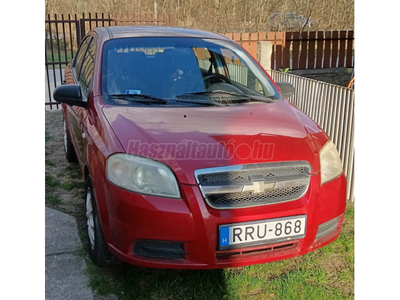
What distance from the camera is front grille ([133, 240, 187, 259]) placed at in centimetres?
222

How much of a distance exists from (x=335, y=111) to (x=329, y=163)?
1.84 m

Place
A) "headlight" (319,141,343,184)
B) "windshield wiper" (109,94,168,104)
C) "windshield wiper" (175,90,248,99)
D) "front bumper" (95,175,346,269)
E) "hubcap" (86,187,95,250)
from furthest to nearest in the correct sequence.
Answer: "windshield wiper" (175,90,248,99), "windshield wiper" (109,94,168,104), "hubcap" (86,187,95,250), "headlight" (319,141,343,184), "front bumper" (95,175,346,269)

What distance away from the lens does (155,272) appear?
2.73 metres

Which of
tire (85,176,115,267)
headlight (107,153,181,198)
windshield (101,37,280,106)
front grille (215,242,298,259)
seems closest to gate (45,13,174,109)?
windshield (101,37,280,106)

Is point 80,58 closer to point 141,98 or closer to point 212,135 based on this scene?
point 141,98

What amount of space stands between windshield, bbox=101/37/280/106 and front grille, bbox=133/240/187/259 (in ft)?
3.67

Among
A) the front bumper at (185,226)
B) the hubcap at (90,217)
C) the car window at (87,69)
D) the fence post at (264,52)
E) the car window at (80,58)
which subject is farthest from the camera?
the fence post at (264,52)

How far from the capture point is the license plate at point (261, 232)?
2.18 meters

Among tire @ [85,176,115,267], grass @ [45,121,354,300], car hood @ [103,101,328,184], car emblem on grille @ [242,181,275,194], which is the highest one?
car hood @ [103,101,328,184]

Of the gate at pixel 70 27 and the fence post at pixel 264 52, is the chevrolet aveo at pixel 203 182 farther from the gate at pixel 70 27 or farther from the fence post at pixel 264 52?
the gate at pixel 70 27

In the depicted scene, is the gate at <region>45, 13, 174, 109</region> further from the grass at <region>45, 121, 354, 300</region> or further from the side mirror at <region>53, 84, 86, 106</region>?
the grass at <region>45, 121, 354, 300</region>

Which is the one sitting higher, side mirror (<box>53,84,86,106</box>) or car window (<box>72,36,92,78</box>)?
car window (<box>72,36,92,78</box>)

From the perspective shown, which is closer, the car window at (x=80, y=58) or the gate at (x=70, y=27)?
the car window at (x=80, y=58)

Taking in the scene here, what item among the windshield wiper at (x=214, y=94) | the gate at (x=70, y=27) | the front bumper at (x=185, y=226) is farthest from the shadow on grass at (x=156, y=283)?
the gate at (x=70, y=27)
